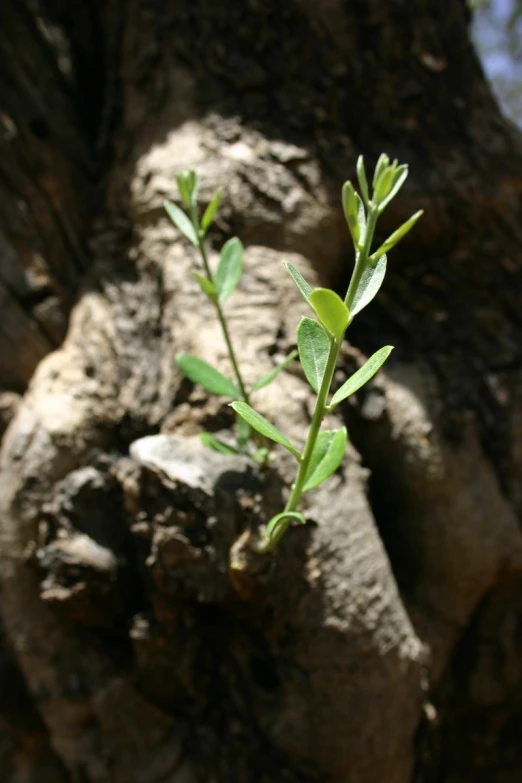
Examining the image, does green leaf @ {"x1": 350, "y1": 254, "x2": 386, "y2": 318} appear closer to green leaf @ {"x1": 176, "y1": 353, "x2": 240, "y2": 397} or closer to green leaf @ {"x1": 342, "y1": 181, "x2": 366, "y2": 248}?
green leaf @ {"x1": 342, "y1": 181, "x2": 366, "y2": 248}

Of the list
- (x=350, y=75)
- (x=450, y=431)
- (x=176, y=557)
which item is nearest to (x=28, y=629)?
(x=176, y=557)

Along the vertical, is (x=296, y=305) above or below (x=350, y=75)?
below

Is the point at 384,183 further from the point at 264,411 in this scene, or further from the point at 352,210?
the point at 264,411

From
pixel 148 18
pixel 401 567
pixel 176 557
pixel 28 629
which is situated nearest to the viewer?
pixel 176 557

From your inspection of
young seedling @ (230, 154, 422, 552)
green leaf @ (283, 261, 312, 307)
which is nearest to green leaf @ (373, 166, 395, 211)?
young seedling @ (230, 154, 422, 552)

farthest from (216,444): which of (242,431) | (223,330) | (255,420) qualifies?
(255,420)

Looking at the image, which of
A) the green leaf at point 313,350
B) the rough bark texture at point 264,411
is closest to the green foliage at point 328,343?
the green leaf at point 313,350

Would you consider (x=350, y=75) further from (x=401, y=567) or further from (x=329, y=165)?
(x=401, y=567)

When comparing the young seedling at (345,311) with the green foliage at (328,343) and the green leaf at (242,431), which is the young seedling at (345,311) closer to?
the green foliage at (328,343)
